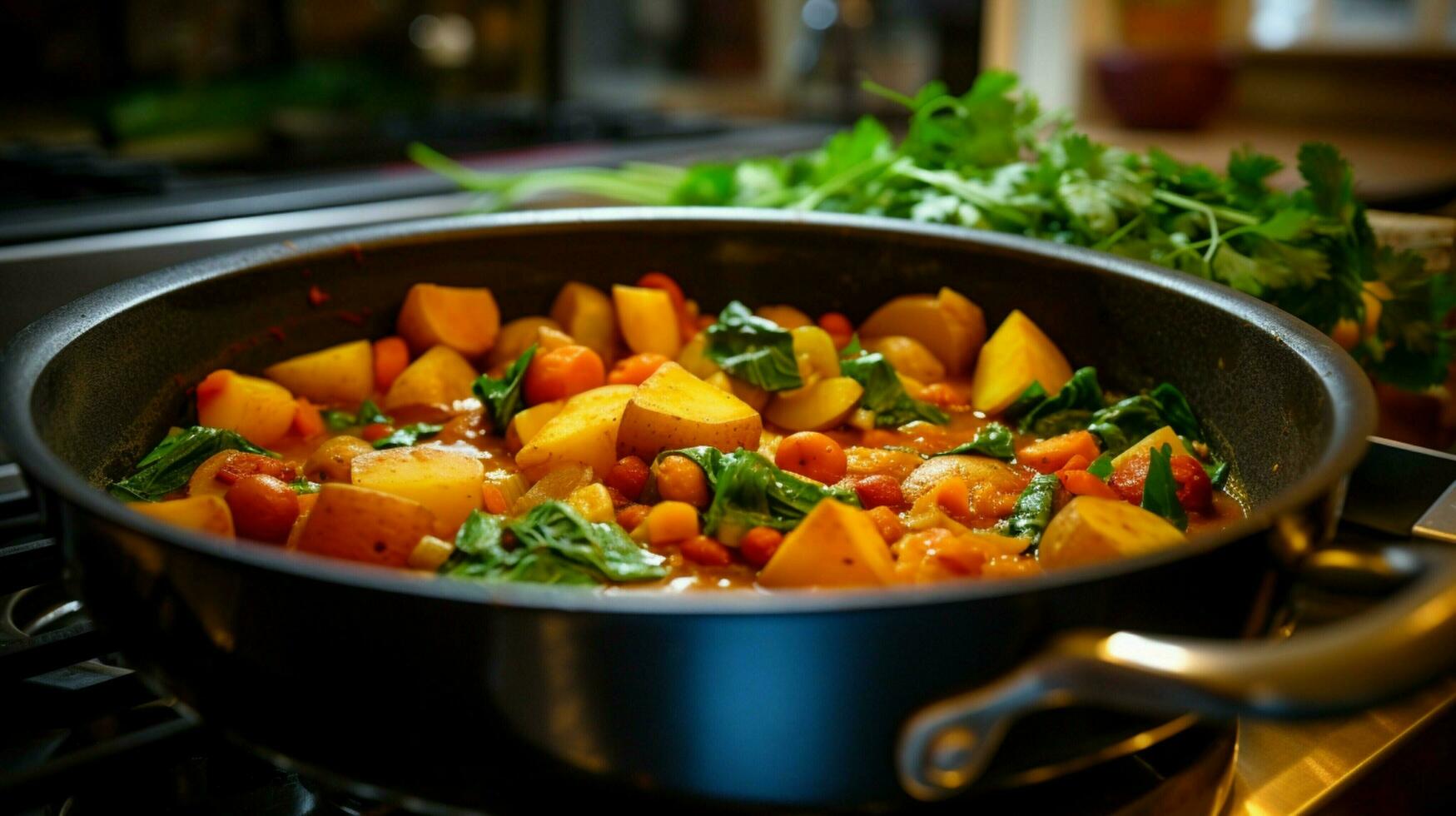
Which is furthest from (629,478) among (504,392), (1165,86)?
(1165,86)

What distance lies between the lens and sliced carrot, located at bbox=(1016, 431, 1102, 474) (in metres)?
1.33

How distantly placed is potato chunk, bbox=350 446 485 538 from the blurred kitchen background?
889mm

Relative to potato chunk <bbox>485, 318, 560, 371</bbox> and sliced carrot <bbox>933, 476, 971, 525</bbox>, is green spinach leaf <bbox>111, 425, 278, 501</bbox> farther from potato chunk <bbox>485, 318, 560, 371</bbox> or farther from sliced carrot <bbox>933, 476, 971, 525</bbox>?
sliced carrot <bbox>933, 476, 971, 525</bbox>

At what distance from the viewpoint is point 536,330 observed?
5.32ft

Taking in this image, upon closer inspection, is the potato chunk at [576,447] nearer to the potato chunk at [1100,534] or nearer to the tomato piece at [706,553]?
the tomato piece at [706,553]

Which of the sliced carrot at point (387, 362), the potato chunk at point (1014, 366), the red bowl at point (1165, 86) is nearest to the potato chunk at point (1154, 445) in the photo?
the potato chunk at point (1014, 366)

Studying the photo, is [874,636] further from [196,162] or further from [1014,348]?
[196,162]

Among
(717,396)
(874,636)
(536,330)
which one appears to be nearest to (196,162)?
(536,330)

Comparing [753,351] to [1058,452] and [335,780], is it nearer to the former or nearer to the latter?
[1058,452]

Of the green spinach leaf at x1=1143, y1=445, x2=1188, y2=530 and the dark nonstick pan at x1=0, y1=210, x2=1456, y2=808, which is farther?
the green spinach leaf at x1=1143, y1=445, x2=1188, y2=530

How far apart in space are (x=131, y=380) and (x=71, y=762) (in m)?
0.56

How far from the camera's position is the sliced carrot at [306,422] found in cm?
143

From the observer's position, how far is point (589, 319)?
162 centimetres

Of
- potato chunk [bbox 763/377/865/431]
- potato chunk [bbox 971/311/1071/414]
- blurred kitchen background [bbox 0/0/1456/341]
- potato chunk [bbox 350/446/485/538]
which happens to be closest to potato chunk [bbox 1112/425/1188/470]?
potato chunk [bbox 971/311/1071/414]
